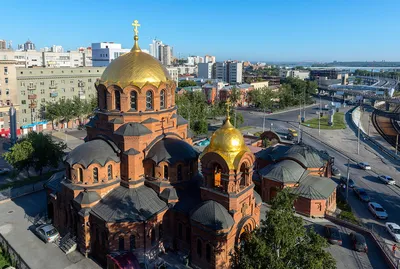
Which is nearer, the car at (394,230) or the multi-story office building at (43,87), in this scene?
the car at (394,230)

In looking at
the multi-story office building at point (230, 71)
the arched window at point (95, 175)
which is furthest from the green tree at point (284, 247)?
the multi-story office building at point (230, 71)

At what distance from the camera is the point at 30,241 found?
2170 cm

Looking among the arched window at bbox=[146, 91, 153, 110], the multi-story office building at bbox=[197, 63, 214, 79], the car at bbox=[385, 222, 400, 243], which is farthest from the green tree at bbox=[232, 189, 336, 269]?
the multi-story office building at bbox=[197, 63, 214, 79]

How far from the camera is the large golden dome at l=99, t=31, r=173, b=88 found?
2150 cm

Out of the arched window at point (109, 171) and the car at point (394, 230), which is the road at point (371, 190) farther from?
the arched window at point (109, 171)

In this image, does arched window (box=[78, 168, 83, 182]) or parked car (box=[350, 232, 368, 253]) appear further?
parked car (box=[350, 232, 368, 253])

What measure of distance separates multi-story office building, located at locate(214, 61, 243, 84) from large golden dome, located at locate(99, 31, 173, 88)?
11607cm

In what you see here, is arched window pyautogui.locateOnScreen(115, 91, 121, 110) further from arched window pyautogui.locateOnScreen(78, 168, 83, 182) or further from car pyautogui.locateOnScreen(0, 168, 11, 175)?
car pyautogui.locateOnScreen(0, 168, 11, 175)

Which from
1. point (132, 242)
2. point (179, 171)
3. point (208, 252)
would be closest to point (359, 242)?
point (208, 252)

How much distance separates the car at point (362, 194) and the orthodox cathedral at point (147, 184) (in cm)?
1402

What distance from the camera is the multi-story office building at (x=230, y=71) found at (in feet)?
452

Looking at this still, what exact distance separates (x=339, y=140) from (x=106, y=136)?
44.3 m

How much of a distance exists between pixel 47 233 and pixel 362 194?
27981mm

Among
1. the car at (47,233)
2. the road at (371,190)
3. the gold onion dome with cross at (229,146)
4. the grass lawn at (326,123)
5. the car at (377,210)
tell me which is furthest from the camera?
the grass lawn at (326,123)
